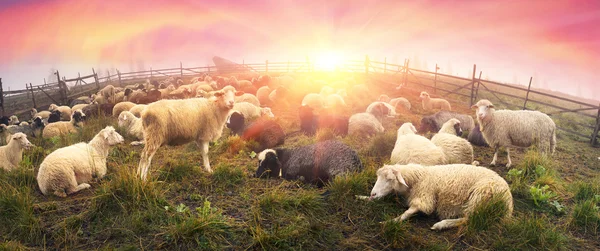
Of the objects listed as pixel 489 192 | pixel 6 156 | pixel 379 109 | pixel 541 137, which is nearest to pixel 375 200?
pixel 489 192

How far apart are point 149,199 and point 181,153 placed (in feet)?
10.1

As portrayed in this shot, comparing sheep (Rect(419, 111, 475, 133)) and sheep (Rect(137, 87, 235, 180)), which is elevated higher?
sheep (Rect(137, 87, 235, 180))

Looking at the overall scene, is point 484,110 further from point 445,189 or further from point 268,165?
point 268,165

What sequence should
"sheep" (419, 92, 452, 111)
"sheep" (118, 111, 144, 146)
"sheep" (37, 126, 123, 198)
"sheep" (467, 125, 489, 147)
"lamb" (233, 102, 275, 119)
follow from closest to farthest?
1. "sheep" (37, 126, 123, 198)
2. "sheep" (467, 125, 489, 147)
3. "sheep" (118, 111, 144, 146)
4. "lamb" (233, 102, 275, 119)
5. "sheep" (419, 92, 452, 111)

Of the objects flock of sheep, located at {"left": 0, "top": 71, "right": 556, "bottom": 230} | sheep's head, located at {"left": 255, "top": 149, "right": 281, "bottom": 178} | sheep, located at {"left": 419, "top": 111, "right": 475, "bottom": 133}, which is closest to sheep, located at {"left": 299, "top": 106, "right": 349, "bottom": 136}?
flock of sheep, located at {"left": 0, "top": 71, "right": 556, "bottom": 230}

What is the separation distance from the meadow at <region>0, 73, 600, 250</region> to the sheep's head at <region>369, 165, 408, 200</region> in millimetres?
176

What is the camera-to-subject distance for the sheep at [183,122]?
573cm

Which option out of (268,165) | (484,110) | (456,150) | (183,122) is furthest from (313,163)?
(484,110)

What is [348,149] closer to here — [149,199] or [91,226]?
[149,199]

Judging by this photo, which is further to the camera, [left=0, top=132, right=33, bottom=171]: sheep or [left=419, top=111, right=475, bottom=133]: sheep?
[left=419, top=111, right=475, bottom=133]: sheep

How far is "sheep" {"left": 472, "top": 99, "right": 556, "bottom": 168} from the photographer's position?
7.50 m

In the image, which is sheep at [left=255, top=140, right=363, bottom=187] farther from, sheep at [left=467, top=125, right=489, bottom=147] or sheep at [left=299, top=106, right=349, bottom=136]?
sheep at [left=467, top=125, right=489, bottom=147]

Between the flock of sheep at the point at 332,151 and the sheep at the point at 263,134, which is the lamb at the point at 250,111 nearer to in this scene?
the flock of sheep at the point at 332,151

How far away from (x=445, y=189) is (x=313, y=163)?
2431 millimetres
